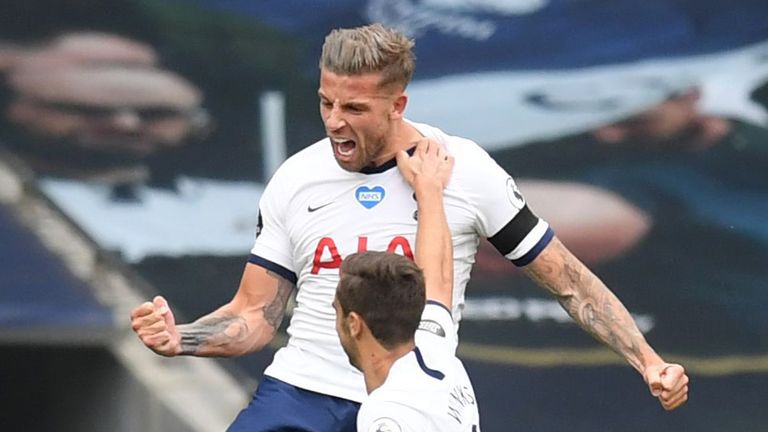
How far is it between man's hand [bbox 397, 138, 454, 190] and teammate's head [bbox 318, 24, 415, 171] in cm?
11

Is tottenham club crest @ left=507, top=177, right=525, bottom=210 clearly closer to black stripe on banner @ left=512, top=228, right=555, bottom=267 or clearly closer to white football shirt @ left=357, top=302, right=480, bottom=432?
black stripe on banner @ left=512, top=228, right=555, bottom=267

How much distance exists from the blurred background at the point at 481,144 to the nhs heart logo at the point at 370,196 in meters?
3.08

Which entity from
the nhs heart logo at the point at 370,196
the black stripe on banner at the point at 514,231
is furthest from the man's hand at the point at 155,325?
the black stripe on banner at the point at 514,231

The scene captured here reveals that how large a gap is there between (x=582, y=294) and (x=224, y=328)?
42.1 inches

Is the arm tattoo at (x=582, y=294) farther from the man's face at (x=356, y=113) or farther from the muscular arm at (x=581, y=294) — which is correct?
the man's face at (x=356, y=113)

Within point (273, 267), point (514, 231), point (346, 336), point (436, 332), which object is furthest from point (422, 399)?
point (273, 267)

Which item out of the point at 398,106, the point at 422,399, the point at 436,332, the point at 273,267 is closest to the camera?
the point at 422,399

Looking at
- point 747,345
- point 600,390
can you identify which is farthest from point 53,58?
point 747,345

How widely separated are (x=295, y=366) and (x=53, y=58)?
385 centimetres

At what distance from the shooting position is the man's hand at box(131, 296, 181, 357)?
4031 millimetres

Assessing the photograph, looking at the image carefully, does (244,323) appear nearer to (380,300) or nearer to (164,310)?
(164,310)

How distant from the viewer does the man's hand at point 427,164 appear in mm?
4254

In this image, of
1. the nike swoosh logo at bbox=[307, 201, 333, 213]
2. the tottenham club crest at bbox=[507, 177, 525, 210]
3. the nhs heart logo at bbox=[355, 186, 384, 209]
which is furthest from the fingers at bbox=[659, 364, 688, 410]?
the nike swoosh logo at bbox=[307, 201, 333, 213]

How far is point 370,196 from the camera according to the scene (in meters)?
4.35
